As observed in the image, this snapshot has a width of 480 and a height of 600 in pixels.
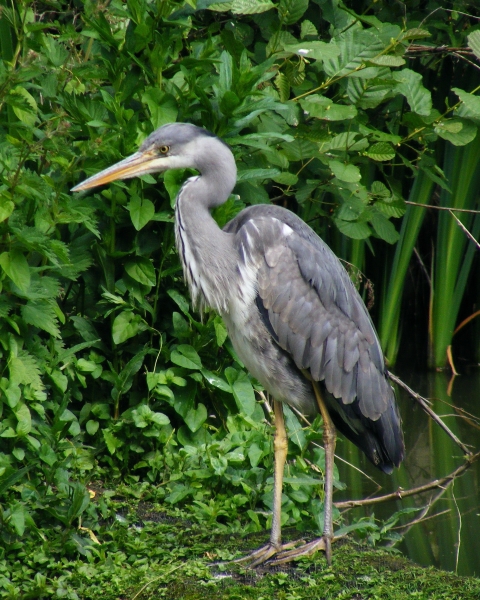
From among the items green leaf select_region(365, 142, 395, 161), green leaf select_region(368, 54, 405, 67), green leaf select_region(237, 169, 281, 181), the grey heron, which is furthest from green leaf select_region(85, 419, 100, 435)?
green leaf select_region(368, 54, 405, 67)

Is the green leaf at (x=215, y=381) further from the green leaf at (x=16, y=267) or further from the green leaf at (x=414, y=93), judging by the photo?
the green leaf at (x=414, y=93)

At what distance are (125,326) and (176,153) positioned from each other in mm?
962

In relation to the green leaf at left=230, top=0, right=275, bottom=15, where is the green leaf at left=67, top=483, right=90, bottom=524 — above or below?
below

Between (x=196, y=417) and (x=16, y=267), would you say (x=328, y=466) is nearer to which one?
(x=196, y=417)

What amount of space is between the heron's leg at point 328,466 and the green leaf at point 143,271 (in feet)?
3.27

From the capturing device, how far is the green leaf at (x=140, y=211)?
144 inches

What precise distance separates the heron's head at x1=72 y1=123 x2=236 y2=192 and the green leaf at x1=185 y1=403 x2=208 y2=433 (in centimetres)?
134

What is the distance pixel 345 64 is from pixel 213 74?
760 millimetres

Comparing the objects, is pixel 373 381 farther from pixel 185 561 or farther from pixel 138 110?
pixel 138 110

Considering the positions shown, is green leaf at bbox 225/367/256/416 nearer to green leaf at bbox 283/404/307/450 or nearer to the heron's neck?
green leaf at bbox 283/404/307/450

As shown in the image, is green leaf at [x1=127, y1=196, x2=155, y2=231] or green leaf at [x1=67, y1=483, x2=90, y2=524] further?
green leaf at [x1=127, y1=196, x2=155, y2=231]

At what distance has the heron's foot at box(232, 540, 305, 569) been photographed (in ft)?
10.4

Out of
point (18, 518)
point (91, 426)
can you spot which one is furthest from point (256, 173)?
point (18, 518)

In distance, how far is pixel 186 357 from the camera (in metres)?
3.96
